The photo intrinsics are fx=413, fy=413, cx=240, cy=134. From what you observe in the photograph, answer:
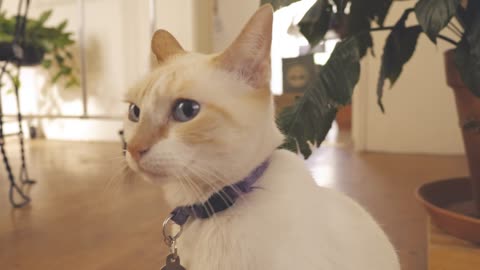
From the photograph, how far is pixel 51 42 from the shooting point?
8.82 feet

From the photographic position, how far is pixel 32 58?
244 cm

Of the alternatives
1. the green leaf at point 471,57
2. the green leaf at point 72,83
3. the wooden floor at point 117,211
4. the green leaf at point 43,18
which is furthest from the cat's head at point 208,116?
the green leaf at point 72,83

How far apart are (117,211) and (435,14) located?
1113 millimetres

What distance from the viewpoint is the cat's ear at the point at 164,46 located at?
62 centimetres

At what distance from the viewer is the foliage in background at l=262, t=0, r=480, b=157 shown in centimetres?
76

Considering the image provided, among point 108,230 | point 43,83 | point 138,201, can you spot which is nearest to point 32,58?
point 43,83

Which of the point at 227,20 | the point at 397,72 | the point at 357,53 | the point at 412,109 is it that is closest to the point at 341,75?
the point at 357,53

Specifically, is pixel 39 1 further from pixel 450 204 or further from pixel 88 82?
pixel 450 204

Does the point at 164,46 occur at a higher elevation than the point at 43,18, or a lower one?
lower

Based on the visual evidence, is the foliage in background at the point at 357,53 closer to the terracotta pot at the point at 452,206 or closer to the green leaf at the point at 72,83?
the terracotta pot at the point at 452,206

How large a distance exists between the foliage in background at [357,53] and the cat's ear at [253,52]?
1.05 feet

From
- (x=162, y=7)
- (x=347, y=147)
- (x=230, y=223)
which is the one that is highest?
(x=162, y=7)

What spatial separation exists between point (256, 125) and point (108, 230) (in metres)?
0.88

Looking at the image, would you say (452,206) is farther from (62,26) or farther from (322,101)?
(62,26)
